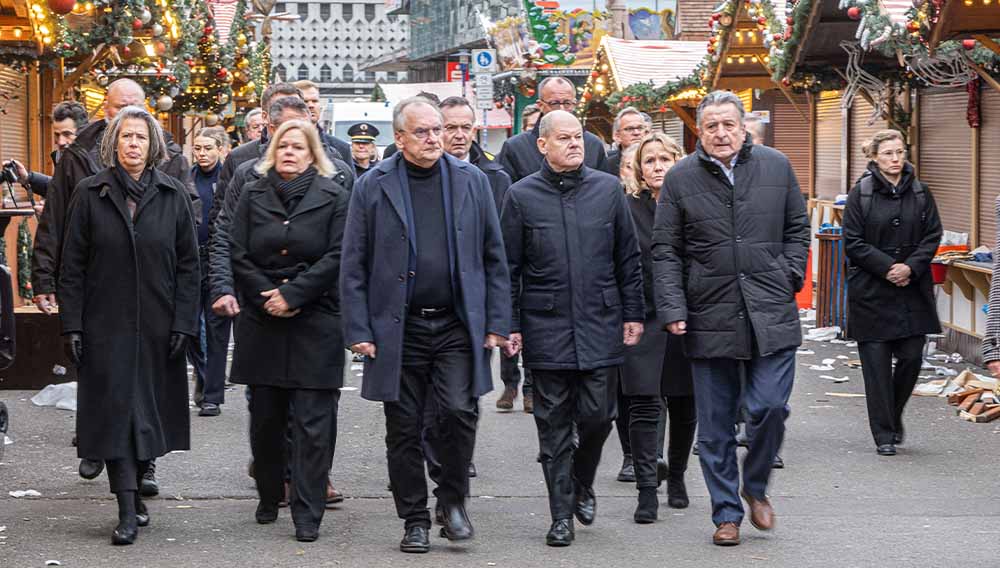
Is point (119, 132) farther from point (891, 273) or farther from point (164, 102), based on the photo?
point (164, 102)

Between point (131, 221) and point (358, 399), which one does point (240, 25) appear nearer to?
point (358, 399)

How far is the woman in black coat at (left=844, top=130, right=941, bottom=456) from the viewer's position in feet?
35.4

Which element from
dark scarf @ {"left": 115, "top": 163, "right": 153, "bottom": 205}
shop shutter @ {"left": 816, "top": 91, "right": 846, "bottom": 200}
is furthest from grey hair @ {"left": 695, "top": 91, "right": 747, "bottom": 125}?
shop shutter @ {"left": 816, "top": 91, "right": 846, "bottom": 200}

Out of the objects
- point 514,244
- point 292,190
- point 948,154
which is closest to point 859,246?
point 514,244

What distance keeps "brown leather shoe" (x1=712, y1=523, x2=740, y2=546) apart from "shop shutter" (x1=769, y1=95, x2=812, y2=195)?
21.8m

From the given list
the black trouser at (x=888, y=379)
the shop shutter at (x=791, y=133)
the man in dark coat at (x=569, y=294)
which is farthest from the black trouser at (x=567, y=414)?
the shop shutter at (x=791, y=133)

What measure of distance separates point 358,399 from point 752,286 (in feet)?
19.5

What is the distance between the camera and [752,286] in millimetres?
7828

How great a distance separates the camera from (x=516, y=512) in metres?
8.66

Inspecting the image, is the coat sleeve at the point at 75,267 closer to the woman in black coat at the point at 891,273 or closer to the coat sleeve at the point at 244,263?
the coat sleeve at the point at 244,263

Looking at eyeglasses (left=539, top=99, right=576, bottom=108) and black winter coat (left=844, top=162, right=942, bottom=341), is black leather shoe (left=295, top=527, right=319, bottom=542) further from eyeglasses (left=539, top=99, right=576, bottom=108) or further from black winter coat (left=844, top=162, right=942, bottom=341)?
eyeglasses (left=539, top=99, right=576, bottom=108)

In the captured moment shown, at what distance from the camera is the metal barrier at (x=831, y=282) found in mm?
17531

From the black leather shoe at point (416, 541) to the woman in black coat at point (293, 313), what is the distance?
1.54 feet

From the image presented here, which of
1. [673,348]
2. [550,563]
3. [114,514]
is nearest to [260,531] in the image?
[114,514]
